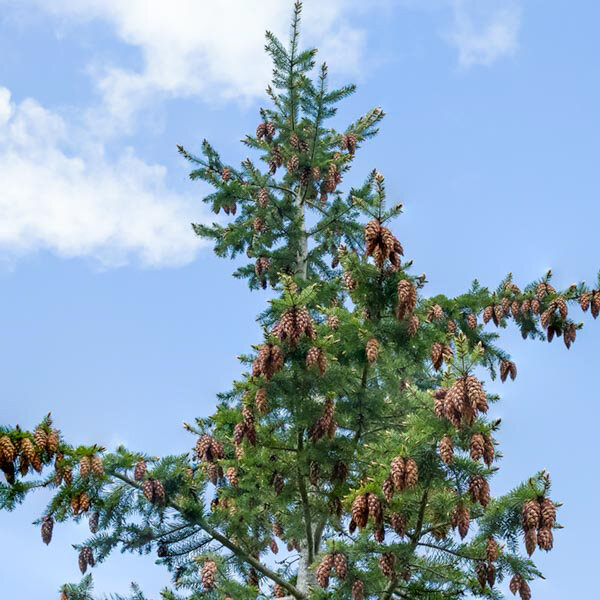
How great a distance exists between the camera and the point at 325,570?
8070 millimetres

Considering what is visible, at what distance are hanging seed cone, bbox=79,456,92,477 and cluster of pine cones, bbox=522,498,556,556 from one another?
4.23 meters

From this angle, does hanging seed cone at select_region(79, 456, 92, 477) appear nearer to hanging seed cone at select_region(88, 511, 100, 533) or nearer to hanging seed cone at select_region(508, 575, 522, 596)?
hanging seed cone at select_region(88, 511, 100, 533)

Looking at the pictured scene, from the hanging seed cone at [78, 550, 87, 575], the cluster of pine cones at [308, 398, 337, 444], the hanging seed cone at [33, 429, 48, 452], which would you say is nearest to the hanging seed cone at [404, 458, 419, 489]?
the cluster of pine cones at [308, 398, 337, 444]

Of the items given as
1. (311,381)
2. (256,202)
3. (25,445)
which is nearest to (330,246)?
(256,202)

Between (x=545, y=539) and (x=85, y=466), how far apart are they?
175 inches

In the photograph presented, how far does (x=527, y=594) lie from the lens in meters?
8.30

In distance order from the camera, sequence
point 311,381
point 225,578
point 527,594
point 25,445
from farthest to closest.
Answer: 1. point 225,578
2. point 311,381
3. point 527,594
4. point 25,445

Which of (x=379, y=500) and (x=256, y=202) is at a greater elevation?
(x=256, y=202)

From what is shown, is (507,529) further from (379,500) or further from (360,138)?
(360,138)

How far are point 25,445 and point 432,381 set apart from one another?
1011 centimetres

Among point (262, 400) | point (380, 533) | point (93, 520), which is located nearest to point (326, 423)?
point (262, 400)

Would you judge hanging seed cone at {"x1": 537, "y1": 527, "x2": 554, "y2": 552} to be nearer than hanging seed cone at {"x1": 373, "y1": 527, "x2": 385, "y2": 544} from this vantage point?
Yes

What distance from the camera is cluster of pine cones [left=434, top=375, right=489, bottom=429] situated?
22.4ft

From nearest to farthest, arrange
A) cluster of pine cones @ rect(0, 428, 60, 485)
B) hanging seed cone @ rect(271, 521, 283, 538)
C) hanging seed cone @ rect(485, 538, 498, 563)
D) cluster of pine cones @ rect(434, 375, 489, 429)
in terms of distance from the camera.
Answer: cluster of pine cones @ rect(0, 428, 60, 485), cluster of pine cones @ rect(434, 375, 489, 429), hanging seed cone @ rect(485, 538, 498, 563), hanging seed cone @ rect(271, 521, 283, 538)
